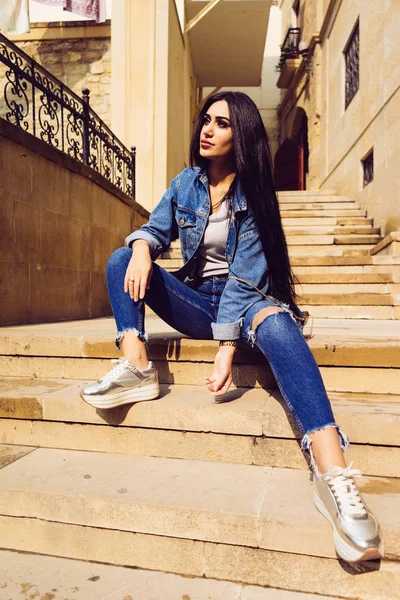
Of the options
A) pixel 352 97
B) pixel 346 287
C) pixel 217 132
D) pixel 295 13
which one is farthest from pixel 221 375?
pixel 295 13

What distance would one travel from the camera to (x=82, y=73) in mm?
10508

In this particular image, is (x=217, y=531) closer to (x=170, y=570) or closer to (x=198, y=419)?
(x=170, y=570)

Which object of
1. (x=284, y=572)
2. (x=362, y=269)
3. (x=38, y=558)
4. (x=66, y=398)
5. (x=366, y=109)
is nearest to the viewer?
(x=284, y=572)

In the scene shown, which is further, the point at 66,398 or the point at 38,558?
the point at 66,398

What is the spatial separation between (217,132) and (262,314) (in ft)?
3.25

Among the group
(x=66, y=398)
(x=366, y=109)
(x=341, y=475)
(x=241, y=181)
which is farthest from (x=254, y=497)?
(x=366, y=109)

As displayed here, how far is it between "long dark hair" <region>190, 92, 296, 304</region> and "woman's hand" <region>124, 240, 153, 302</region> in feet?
1.95

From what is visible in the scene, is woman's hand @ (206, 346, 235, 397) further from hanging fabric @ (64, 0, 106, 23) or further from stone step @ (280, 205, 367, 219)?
hanging fabric @ (64, 0, 106, 23)

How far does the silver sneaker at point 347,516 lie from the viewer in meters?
1.37

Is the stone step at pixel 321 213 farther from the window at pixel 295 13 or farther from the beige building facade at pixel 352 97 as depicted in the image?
the window at pixel 295 13

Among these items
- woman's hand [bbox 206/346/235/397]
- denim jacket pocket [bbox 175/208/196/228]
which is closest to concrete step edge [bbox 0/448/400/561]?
woman's hand [bbox 206/346/235/397]

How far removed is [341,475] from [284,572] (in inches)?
15.3

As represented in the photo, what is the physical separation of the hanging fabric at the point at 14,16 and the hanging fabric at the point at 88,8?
91cm

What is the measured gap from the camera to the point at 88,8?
944cm
